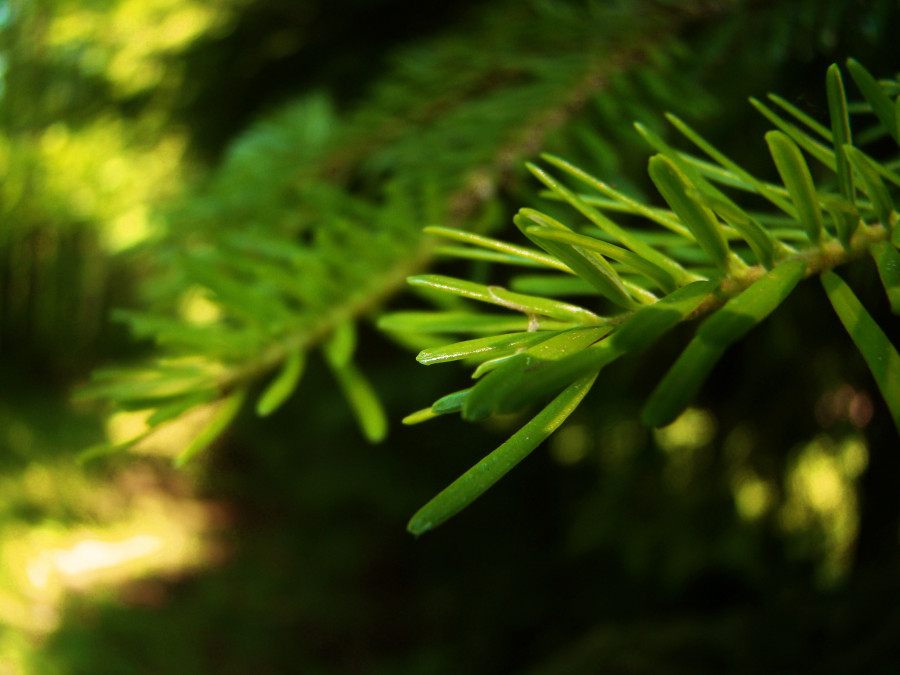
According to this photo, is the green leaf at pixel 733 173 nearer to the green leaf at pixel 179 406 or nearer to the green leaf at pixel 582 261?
the green leaf at pixel 582 261

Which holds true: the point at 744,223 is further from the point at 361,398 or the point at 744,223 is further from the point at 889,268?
the point at 361,398

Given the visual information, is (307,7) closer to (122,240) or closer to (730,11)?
(122,240)

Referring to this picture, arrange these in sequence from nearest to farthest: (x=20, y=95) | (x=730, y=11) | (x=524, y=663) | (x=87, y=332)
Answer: (x=730, y=11) < (x=20, y=95) < (x=87, y=332) < (x=524, y=663)

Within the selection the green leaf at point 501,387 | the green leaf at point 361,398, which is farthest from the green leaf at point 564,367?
the green leaf at point 361,398

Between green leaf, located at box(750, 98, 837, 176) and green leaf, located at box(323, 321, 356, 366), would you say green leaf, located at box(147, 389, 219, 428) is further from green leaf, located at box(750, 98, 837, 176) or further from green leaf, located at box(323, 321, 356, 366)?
green leaf, located at box(750, 98, 837, 176)

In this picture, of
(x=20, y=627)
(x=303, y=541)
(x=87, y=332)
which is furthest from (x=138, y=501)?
(x=87, y=332)

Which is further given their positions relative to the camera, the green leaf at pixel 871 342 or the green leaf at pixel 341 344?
the green leaf at pixel 341 344

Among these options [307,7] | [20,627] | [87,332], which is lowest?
[20,627]

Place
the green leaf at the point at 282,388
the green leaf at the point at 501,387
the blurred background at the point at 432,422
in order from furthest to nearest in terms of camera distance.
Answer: the blurred background at the point at 432,422
the green leaf at the point at 282,388
the green leaf at the point at 501,387
